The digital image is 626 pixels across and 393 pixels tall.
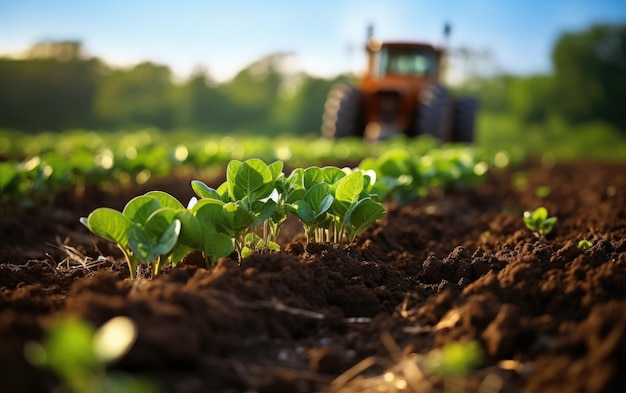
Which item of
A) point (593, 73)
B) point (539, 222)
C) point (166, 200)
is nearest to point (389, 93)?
point (539, 222)

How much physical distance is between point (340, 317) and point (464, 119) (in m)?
13.6

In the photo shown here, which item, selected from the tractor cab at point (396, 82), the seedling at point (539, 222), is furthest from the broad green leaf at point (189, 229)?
the tractor cab at point (396, 82)

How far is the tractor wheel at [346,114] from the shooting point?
13617 millimetres

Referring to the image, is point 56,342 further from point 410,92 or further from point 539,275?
point 410,92

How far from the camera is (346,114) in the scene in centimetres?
1378

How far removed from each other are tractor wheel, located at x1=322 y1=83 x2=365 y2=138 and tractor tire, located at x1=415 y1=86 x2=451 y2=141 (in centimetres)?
144

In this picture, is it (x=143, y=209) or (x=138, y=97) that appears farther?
(x=138, y=97)

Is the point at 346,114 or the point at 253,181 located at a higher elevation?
the point at 346,114

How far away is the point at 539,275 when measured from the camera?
2.37 m

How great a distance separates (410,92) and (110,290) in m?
12.0

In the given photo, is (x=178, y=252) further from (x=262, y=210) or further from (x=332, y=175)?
(x=332, y=175)

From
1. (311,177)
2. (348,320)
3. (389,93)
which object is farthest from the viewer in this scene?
(389,93)

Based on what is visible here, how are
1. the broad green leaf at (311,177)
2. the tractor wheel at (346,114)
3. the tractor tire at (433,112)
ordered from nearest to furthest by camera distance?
the broad green leaf at (311,177), the tractor tire at (433,112), the tractor wheel at (346,114)

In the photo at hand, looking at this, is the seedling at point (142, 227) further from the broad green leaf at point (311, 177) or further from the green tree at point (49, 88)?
the green tree at point (49, 88)
